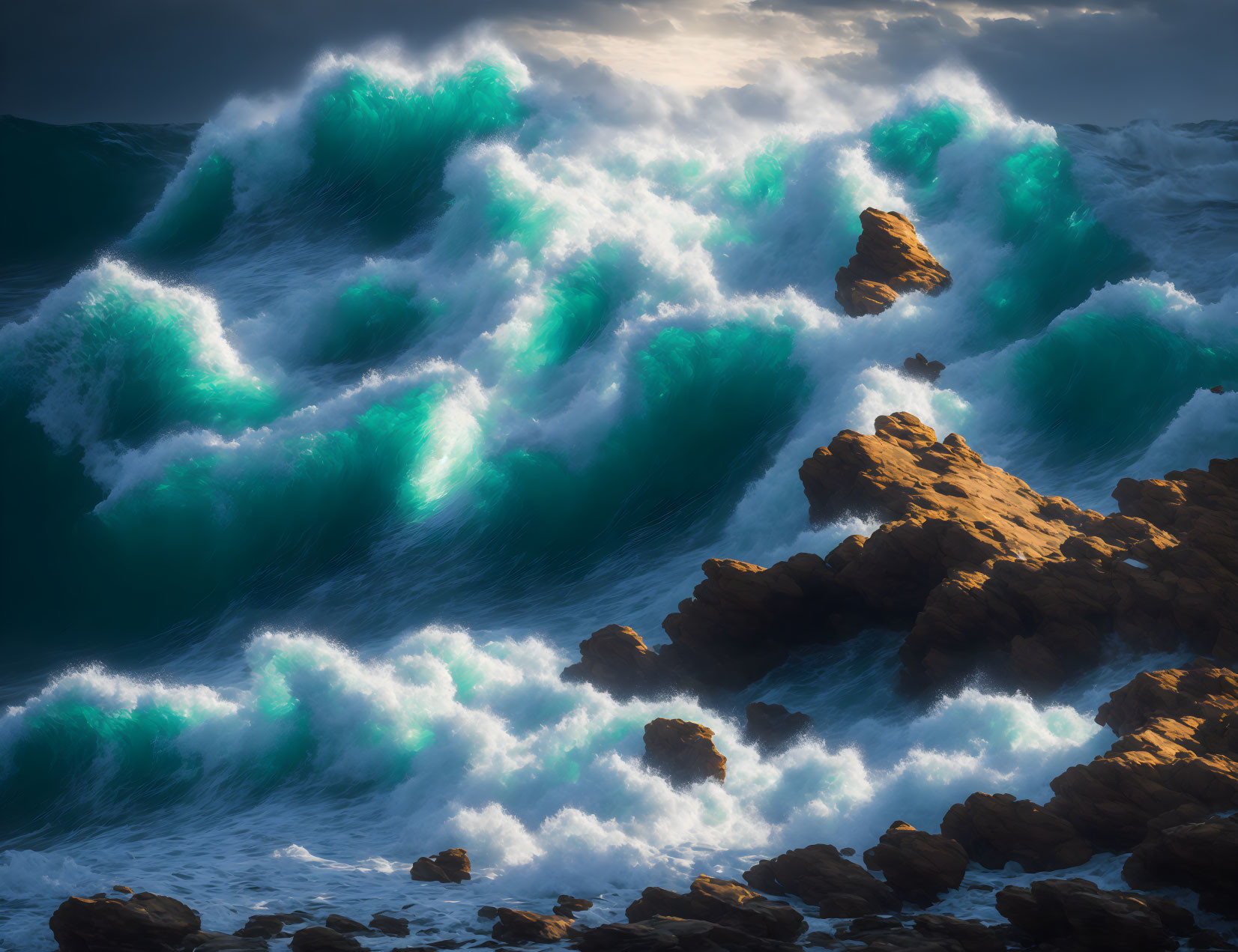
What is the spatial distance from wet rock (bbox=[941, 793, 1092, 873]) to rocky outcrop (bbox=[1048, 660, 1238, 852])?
169 mm

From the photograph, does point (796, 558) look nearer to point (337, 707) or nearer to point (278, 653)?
point (337, 707)

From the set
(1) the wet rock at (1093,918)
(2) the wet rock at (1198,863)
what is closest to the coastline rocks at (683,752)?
(1) the wet rock at (1093,918)

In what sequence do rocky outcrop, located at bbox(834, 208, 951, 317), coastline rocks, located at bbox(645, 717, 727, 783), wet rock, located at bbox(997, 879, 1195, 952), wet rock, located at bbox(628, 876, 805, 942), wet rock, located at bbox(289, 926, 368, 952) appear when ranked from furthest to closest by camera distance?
rocky outcrop, located at bbox(834, 208, 951, 317)
coastline rocks, located at bbox(645, 717, 727, 783)
wet rock, located at bbox(289, 926, 368, 952)
wet rock, located at bbox(628, 876, 805, 942)
wet rock, located at bbox(997, 879, 1195, 952)

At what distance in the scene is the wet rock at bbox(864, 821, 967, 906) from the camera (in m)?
6.94

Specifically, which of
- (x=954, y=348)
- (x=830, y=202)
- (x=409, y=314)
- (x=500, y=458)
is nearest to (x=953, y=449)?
(x=954, y=348)

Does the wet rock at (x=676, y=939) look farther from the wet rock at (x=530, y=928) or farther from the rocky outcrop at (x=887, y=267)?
the rocky outcrop at (x=887, y=267)

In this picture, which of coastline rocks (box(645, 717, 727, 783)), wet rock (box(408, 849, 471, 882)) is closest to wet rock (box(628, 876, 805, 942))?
wet rock (box(408, 849, 471, 882))

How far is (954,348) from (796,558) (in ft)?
24.0

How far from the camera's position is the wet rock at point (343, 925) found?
23.4ft

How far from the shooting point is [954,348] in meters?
16.5

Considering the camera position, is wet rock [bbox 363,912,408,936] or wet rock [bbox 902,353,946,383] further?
wet rock [bbox 902,353,946,383]

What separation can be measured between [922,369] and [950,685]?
733 centimetres

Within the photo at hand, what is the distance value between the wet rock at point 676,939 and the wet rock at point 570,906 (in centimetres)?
77

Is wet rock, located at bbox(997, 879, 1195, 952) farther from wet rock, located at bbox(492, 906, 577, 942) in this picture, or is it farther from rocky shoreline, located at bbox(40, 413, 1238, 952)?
wet rock, located at bbox(492, 906, 577, 942)
